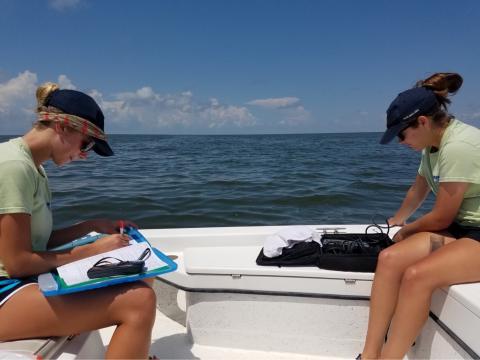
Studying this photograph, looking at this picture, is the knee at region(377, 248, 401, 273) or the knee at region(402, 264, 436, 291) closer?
the knee at region(402, 264, 436, 291)

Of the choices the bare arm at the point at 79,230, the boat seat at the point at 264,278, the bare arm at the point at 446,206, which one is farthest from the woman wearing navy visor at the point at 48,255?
the bare arm at the point at 446,206

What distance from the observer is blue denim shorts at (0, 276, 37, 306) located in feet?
4.60

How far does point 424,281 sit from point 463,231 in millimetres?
435

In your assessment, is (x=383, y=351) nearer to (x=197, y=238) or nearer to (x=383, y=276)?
(x=383, y=276)

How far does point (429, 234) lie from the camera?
75.9 inches

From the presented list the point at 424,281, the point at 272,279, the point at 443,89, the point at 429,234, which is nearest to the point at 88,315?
the point at 272,279

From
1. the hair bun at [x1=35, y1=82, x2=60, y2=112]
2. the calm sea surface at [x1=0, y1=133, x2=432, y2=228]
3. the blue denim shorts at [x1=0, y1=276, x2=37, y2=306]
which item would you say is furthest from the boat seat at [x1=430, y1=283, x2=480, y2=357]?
the calm sea surface at [x1=0, y1=133, x2=432, y2=228]

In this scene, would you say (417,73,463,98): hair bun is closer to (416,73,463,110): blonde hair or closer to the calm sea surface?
(416,73,463,110): blonde hair

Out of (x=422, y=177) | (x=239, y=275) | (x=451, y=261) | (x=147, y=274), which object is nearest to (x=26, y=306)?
(x=147, y=274)

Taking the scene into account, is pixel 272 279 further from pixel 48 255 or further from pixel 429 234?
pixel 48 255

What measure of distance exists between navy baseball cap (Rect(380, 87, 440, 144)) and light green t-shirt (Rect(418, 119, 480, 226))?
0.18 meters

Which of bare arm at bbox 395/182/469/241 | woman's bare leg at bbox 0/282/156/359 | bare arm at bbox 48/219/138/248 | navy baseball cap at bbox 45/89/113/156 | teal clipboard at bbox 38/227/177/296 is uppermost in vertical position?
navy baseball cap at bbox 45/89/113/156

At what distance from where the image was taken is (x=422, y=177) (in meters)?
2.51

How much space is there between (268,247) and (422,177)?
1218 millimetres
